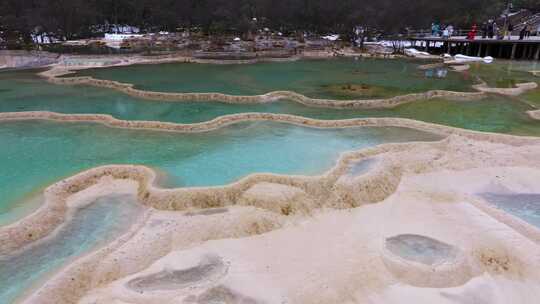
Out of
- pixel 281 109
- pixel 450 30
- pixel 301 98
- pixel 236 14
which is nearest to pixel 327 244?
pixel 281 109

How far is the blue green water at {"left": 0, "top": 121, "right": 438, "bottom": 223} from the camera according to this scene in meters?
13.7

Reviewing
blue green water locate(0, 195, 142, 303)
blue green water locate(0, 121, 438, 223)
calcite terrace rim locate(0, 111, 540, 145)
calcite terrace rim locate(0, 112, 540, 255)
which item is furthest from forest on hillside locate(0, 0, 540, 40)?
blue green water locate(0, 195, 142, 303)

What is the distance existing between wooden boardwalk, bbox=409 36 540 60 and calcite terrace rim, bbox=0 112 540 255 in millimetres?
26197

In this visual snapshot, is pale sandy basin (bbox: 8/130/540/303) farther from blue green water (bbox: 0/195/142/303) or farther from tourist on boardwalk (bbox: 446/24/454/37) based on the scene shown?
→ tourist on boardwalk (bbox: 446/24/454/37)

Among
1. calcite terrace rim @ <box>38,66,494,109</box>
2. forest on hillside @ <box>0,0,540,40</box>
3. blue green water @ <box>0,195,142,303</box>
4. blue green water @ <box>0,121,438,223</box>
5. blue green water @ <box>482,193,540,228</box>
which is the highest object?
forest on hillside @ <box>0,0,540,40</box>

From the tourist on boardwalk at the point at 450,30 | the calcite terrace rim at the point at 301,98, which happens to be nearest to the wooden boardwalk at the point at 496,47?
the tourist on boardwalk at the point at 450,30

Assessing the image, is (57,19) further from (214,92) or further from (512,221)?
(512,221)

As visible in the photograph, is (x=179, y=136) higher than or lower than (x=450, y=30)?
lower

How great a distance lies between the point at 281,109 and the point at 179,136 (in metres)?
6.31

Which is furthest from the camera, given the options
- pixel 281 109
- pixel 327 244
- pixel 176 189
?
pixel 281 109

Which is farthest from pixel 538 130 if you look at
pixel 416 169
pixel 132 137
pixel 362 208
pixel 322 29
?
pixel 322 29

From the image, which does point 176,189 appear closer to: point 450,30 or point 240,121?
point 240,121

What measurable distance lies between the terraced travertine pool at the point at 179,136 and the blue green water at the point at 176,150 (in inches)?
1.7

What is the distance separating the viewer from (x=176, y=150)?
1602 cm
